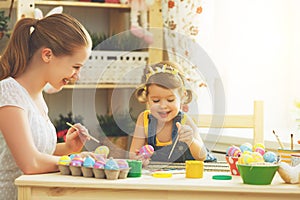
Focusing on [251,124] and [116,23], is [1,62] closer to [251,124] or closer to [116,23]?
[251,124]

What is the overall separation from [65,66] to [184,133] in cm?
40

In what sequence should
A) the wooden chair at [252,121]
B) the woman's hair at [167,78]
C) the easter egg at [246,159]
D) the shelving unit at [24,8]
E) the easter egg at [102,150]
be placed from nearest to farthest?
1. the easter egg at [246,159]
2. the easter egg at [102,150]
3. the woman's hair at [167,78]
4. the wooden chair at [252,121]
5. the shelving unit at [24,8]

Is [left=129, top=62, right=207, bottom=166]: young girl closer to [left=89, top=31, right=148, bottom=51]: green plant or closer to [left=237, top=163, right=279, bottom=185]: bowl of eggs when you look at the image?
[left=237, top=163, right=279, bottom=185]: bowl of eggs

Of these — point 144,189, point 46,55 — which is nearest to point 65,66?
point 46,55

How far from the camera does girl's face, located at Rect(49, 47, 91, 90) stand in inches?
75.7

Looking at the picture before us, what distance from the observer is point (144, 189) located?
161 centimetres

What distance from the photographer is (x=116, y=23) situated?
13.3 feet

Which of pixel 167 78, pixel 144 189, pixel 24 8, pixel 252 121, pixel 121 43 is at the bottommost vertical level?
pixel 144 189

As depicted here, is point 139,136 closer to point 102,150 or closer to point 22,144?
point 102,150

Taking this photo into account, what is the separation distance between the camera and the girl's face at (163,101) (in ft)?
6.38

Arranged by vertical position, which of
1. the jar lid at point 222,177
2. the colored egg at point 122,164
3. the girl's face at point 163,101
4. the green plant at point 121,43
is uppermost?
the green plant at point 121,43

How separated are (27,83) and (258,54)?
185cm

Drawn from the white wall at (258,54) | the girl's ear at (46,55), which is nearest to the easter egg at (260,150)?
the girl's ear at (46,55)

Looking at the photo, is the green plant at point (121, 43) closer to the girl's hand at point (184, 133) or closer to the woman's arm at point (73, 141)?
the woman's arm at point (73, 141)
